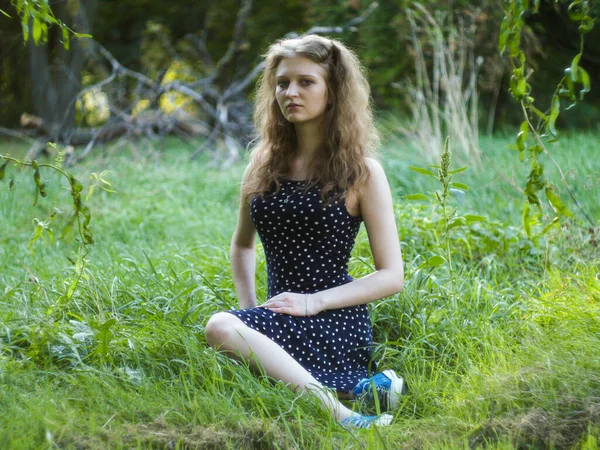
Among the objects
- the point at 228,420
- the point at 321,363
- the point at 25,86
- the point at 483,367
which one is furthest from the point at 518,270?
the point at 25,86

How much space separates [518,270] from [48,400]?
7.77ft

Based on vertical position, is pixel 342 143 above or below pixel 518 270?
above

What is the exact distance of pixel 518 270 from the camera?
12.2ft

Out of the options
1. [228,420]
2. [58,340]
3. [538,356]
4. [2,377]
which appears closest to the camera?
[228,420]

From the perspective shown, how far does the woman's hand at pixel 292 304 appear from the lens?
2.61m

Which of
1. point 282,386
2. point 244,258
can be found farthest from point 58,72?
point 282,386

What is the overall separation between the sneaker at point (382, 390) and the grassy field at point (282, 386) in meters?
0.06

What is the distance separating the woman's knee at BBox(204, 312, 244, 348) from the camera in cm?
249

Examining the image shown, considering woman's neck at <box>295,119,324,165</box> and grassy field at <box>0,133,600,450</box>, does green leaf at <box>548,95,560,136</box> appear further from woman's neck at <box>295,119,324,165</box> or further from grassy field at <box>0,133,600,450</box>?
woman's neck at <box>295,119,324,165</box>

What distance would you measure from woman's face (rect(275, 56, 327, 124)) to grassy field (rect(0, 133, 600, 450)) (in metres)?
0.83

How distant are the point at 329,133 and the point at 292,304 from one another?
2.17 ft

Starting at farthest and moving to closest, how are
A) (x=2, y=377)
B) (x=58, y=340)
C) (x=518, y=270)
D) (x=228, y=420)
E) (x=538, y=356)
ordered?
(x=518, y=270), (x=58, y=340), (x=538, y=356), (x=2, y=377), (x=228, y=420)

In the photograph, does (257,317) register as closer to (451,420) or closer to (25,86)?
(451,420)

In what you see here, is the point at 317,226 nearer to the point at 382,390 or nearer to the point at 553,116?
the point at 382,390
